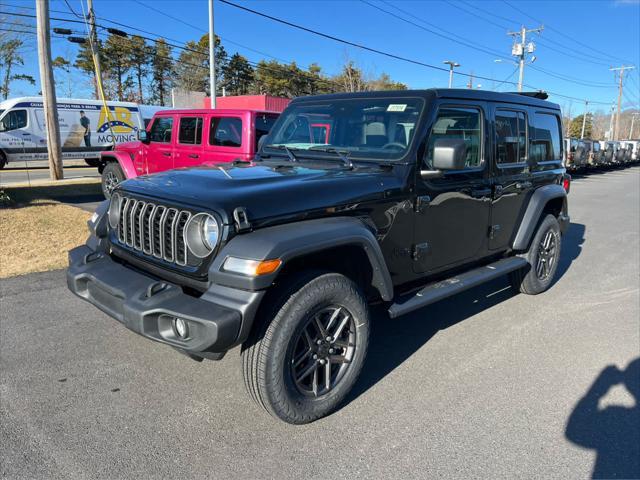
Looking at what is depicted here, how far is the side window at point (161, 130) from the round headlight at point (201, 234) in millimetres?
6960

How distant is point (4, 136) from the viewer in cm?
1884

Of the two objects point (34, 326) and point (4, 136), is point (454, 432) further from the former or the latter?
point (4, 136)

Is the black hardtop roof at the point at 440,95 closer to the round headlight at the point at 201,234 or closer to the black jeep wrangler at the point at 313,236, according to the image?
the black jeep wrangler at the point at 313,236

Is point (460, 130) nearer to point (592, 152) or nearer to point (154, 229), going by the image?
point (154, 229)

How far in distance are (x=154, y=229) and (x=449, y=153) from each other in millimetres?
1982

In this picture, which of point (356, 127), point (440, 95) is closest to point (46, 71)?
point (356, 127)

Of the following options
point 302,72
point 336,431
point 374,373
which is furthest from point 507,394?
point 302,72

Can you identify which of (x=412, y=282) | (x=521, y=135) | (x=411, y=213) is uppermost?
(x=521, y=135)

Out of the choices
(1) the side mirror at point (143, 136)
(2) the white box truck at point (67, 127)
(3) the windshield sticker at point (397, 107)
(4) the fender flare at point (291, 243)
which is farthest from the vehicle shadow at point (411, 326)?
(2) the white box truck at point (67, 127)

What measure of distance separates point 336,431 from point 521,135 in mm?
3406

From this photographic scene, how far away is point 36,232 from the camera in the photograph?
7.14m

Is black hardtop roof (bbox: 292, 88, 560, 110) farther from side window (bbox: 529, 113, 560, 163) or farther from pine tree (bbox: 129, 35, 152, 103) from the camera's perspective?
pine tree (bbox: 129, 35, 152, 103)

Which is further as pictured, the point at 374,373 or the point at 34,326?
the point at 34,326

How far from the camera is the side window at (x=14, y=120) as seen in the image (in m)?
18.7
